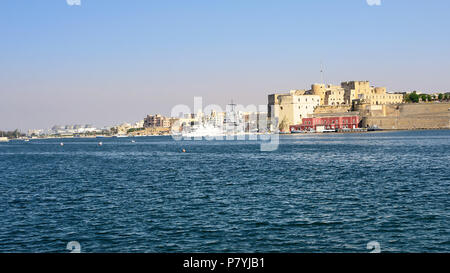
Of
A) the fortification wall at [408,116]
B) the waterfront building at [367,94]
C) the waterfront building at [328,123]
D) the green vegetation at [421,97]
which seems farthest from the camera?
the green vegetation at [421,97]

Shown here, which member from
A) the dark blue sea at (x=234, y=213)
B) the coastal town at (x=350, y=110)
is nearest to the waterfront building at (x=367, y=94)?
the coastal town at (x=350, y=110)

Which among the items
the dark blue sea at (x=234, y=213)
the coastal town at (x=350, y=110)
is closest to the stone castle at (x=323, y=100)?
the coastal town at (x=350, y=110)

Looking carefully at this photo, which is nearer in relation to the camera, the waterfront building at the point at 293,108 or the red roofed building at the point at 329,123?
the red roofed building at the point at 329,123

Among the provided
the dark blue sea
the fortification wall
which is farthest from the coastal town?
the dark blue sea

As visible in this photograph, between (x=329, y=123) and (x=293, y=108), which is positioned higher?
(x=293, y=108)

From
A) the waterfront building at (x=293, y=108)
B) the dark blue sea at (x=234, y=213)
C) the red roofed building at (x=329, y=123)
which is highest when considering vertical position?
the waterfront building at (x=293, y=108)

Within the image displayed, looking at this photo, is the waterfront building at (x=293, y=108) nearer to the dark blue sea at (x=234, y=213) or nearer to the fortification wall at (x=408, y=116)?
the fortification wall at (x=408, y=116)

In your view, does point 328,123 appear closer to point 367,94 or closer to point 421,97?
point 367,94

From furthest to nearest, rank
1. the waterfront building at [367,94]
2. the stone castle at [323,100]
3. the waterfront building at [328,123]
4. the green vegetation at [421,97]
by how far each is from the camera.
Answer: the green vegetation at [421,97] → the waterfront building at [367,94] → the stone castle at [323,100] → the waterfront building at [328,123]

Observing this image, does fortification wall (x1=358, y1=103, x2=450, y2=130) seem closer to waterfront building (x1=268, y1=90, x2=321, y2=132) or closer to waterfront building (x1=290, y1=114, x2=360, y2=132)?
waterfront building (x1=290, y1=114, x2=360, y2=132)

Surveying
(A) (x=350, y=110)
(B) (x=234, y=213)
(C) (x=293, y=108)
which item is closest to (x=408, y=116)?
(A) (x=350, y=110)

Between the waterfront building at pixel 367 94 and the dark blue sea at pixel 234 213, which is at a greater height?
the waterfront building at pixel 367 94

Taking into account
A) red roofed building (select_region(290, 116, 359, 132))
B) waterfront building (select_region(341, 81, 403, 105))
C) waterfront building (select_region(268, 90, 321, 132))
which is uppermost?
waterfront building (select_region(341, 81, 403, 105))
